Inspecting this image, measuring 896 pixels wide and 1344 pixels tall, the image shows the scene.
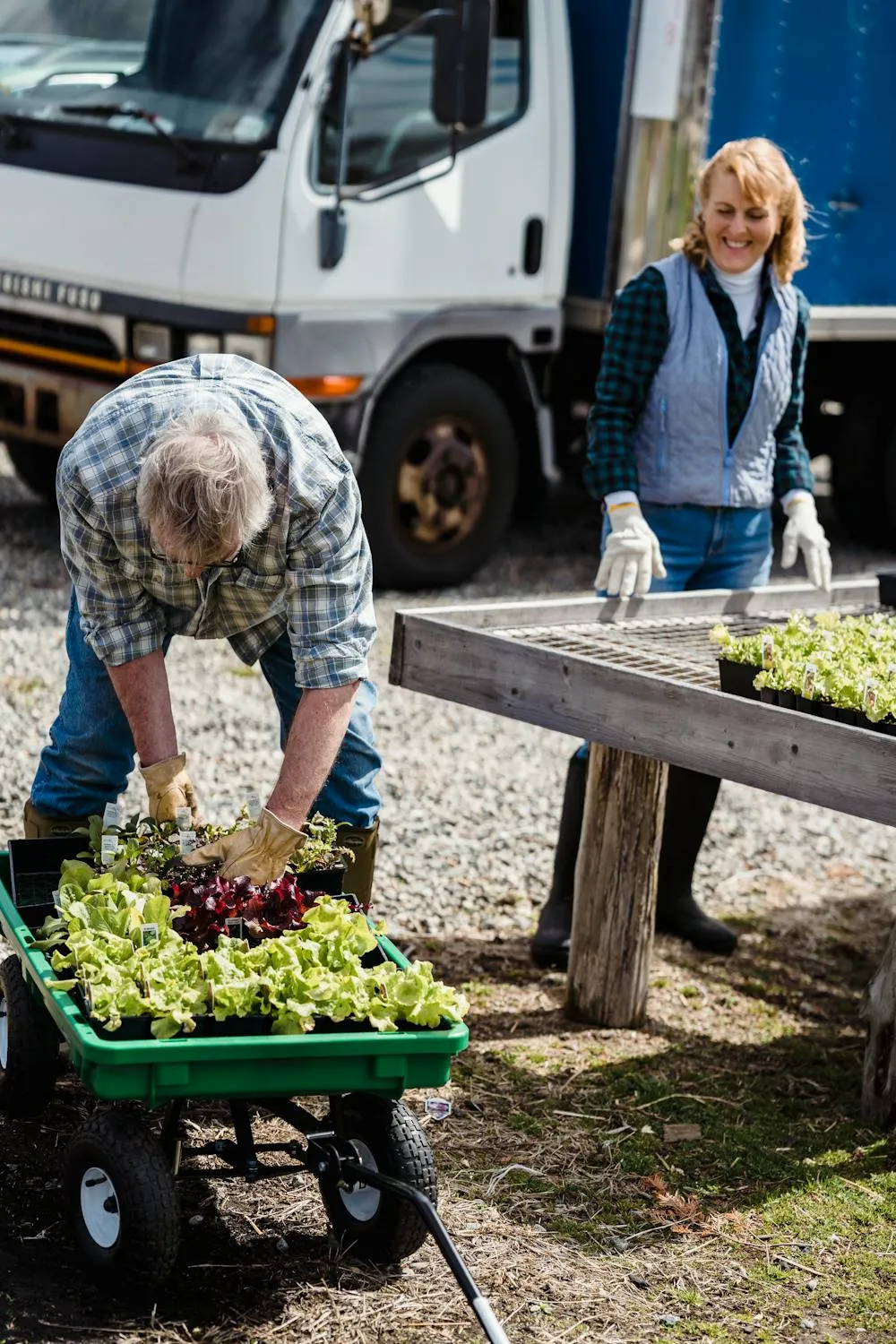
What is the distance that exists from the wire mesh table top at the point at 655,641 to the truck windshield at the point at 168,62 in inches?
138

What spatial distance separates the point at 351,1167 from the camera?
2982 millimetres

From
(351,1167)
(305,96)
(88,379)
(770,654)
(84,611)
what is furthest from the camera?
(88,379)

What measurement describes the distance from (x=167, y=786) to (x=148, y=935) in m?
0.41

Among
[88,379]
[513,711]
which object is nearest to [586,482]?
[513,711]

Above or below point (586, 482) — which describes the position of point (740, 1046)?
below

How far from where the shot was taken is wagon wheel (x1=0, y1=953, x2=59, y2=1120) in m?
3.42

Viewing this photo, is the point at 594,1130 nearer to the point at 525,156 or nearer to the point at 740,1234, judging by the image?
the point at 740,1234

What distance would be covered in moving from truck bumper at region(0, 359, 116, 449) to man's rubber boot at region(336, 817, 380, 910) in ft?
13.4

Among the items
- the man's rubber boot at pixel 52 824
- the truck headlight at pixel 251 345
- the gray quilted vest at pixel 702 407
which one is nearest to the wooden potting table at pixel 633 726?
the gray quilted vest at pixel 702 407

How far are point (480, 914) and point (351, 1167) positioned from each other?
1.99 metres

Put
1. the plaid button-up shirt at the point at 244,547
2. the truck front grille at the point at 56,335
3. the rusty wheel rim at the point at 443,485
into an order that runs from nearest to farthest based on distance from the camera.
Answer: the plaid button-up shirt at the point at 244,547 < the truck front grille at the point at 56,335 < the rusty wheel rim at the point at 443,485

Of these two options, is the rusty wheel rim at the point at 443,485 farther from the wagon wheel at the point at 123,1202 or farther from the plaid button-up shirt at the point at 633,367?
the wagon wheel at the point at 123,1202

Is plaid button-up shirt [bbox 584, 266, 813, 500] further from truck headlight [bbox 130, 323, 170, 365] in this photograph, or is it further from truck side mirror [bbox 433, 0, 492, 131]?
truck headlight [bbox 130, 323, 170, 365]

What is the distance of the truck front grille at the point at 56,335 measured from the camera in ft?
24.9
